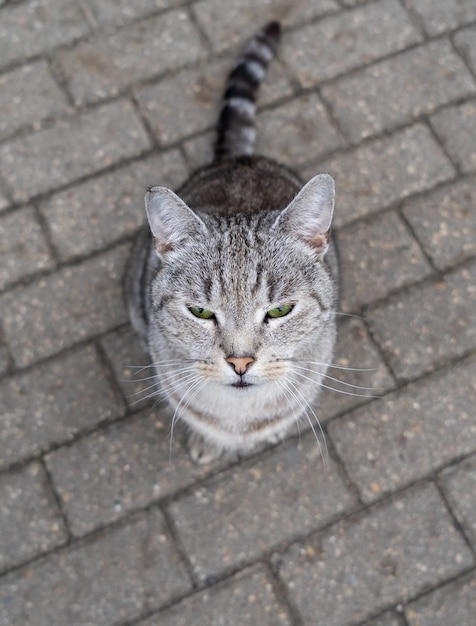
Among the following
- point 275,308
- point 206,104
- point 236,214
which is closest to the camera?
point 275,308

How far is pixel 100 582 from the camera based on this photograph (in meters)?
3.03

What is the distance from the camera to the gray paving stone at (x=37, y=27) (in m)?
3.71

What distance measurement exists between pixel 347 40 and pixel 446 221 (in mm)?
1204

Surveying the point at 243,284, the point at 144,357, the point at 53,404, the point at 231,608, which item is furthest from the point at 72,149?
the point at 231,608

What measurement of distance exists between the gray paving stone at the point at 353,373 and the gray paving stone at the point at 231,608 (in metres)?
0.86

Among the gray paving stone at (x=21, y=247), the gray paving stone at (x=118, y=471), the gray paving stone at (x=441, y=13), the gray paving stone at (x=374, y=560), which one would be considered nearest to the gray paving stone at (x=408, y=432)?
the gray paving stone at (x=374, y=560)

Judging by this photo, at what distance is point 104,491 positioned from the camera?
3135 millimetres

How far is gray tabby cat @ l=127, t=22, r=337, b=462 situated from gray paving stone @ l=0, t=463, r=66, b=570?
0.86m

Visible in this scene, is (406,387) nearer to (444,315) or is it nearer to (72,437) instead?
(444,315)

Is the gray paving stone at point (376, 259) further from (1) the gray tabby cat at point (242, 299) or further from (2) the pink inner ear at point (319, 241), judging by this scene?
(2) the pink inner ear at point (319, 241)

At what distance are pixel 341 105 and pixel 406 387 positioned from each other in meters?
1.60

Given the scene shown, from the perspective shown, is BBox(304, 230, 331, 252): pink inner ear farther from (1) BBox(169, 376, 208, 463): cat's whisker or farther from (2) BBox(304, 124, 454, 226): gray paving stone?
(2) BBox(304, 124, 454, 226): gray paving stone

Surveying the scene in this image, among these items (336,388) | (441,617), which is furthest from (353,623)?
(336,388)

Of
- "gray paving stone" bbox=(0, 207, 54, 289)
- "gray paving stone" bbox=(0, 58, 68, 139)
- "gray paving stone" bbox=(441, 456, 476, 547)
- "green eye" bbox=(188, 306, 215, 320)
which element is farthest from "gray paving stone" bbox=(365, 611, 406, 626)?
"gray paving stone" bbox=(0, 58, 68, 139)
